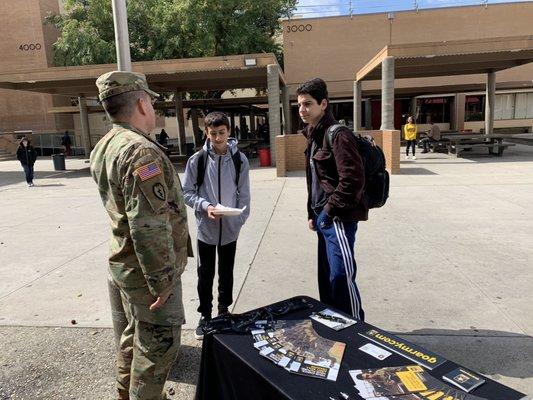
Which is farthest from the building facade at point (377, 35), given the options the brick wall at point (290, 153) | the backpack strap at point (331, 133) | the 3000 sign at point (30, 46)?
the backpack strap at point (331, 133)

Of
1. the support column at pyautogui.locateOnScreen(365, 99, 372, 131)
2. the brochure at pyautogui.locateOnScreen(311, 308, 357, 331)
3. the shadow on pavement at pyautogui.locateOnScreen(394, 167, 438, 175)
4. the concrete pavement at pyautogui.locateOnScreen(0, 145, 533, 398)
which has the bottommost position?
the concrete pavement at pyautogui.locateOnScreen(0, 145, 533, 398)

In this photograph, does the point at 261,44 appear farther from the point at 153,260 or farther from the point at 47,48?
the point at 153,260

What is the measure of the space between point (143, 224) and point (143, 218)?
0.09 ft

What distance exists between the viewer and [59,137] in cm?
3344

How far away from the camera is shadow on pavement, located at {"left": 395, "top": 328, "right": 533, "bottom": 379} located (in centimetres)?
300

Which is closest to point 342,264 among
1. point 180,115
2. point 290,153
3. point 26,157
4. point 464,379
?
point 464,379

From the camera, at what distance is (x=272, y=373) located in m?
1.80

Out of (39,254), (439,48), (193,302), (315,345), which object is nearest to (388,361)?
(315,345)

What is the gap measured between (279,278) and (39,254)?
11.8ft

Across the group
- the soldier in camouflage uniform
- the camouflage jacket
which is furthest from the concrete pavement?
the camouflage jacket

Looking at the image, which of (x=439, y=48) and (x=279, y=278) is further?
(x=439, y=48)

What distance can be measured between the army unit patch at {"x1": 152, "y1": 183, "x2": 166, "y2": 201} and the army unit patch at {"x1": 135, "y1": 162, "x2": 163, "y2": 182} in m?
0.05

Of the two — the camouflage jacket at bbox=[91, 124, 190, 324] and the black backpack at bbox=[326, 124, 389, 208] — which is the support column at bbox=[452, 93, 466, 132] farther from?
the camouflage jacket at bbox=[91, 124, 190, 324]

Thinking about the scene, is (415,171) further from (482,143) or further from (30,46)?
(30,46)
